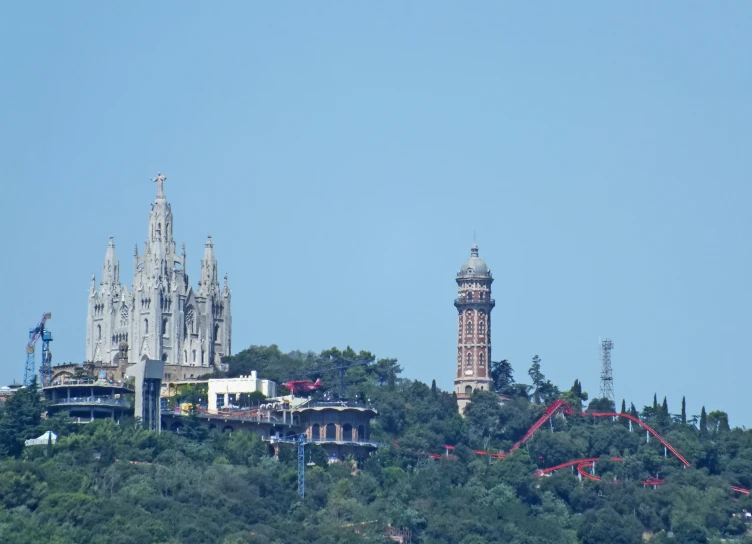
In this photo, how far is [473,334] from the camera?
177 metres

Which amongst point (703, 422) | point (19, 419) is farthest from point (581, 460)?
point (19, 419)

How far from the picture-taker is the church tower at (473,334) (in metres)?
176

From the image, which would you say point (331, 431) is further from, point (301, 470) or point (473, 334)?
point (473, 334)

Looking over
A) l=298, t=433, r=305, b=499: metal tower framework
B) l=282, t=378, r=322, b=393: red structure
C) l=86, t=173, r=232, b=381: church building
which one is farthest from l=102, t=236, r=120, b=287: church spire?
l=298, t=433, r=305, b=499: metal tower framework

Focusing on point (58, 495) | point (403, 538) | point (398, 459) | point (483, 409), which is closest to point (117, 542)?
point (58, 495)

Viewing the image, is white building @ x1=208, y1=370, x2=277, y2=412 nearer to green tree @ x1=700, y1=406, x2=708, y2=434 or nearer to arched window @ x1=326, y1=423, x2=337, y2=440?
arched window @ x1=326, y1=423, x2=337, y2=440

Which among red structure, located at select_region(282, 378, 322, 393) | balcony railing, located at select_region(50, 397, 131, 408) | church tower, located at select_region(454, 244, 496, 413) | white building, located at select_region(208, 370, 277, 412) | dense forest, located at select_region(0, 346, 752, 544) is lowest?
dense forest, located at select_region(0, 346, 752, 544)

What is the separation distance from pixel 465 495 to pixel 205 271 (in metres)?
35.1

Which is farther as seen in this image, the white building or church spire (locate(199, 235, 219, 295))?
church spire (locate(199, 235, 219, 295))

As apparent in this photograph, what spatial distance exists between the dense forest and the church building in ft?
12.4

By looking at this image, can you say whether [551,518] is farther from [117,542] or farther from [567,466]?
[117,542]

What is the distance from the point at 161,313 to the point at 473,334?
74.1ft

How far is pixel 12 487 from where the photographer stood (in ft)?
449

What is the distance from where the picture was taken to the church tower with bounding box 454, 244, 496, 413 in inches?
6944
